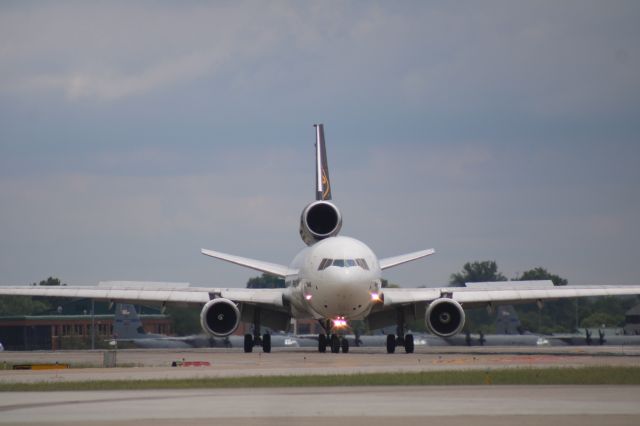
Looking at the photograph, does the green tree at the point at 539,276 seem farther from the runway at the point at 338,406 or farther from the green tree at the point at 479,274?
the runway at the point at 338,406

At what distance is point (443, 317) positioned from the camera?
52344 mm

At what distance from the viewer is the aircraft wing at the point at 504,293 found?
52.6 meters

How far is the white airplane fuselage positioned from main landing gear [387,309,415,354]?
2010mm

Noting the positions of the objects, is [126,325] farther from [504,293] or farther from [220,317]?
[504,293]

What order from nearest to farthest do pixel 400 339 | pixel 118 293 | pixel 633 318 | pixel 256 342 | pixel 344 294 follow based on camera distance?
pixel 344 294, pixel 400 339, pixel 118 293, pixel 256 342, pixel 633 318

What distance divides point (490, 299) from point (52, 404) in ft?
110

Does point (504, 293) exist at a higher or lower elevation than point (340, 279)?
lower

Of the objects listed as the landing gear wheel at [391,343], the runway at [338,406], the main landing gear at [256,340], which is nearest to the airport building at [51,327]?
the main landing gear at [256,340]

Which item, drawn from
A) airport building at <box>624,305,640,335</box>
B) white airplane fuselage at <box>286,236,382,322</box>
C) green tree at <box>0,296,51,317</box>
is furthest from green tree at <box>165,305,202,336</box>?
green tree at <box>0,296,51,317</box>

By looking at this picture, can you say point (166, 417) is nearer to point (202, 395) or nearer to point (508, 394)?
point (202, 395)

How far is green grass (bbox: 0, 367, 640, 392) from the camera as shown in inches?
1110

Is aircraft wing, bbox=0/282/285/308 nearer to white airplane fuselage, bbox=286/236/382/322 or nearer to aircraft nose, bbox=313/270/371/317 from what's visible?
white airplane fuselage, bbox=286/236/382/322

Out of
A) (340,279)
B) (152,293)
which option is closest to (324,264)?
(340,279)

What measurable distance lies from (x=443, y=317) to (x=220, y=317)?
1009 centimetres
